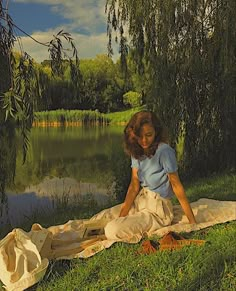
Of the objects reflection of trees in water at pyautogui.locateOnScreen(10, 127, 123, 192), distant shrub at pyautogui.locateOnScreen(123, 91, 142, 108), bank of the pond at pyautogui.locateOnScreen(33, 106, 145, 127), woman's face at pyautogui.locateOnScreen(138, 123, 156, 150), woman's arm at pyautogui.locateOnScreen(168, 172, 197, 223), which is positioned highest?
distant shrub at pyautogui.locateOnScreen(123, 91, 142, 108)

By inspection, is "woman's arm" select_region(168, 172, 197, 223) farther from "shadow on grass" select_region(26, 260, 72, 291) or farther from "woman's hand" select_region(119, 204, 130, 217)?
"shadow on grass" select_region(26, 260, 72, 291)

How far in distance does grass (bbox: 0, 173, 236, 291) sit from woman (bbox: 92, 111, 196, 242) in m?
0.33

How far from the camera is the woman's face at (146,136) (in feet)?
11.5

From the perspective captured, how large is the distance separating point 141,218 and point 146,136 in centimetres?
61

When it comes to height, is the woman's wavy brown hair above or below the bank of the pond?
above

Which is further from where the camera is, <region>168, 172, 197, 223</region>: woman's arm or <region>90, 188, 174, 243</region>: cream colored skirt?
<region>168, 172, 197, 223</region>: woman's arm

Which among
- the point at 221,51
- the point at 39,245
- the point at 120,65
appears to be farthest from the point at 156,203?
the point at 120,65

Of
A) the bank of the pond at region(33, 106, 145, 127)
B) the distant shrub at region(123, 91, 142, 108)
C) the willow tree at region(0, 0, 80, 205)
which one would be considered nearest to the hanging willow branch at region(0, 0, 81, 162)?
the willow tree at region(0, 0, 80, 205)

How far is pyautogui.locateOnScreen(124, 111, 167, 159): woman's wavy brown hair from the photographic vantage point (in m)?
3.51

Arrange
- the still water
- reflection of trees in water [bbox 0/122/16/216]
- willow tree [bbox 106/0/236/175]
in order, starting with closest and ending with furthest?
reflection of trees in water [bbox 0/122/16/216] < willow tree [bbox 106/0/236/175] < the still water

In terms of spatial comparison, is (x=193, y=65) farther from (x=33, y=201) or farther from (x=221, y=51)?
(x=33, y=201)

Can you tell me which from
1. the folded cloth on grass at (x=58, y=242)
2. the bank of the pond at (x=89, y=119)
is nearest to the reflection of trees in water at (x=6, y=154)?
the folded cloth on grass at (x=58, y=242)

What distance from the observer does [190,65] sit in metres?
6.90

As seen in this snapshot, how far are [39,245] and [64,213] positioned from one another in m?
3.10
